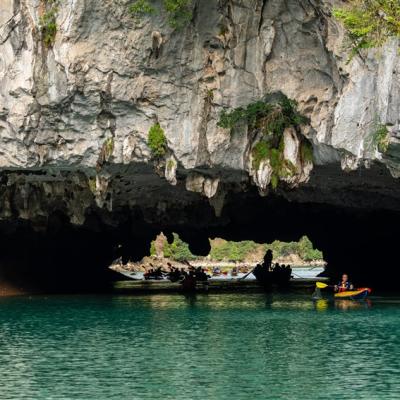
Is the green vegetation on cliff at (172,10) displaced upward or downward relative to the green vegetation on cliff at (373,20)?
upward

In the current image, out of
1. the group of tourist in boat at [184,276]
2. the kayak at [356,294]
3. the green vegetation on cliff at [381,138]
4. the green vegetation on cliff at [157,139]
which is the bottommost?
the kayak at [356,294]

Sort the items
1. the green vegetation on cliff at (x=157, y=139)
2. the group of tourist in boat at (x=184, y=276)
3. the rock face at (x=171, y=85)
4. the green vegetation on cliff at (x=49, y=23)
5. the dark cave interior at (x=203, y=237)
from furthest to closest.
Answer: the group of tourist in boat at (x=184, y=276)
the dark cave interior at (x=203, y=237)
the green vegetation on cliff at (x=157, y=139)
the green vegetation on cliff at (x=49, y=23)
the rock face at (x=171, y=85)

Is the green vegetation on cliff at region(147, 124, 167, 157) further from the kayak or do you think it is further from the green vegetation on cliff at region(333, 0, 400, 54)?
the kayak

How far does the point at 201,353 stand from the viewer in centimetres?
2406

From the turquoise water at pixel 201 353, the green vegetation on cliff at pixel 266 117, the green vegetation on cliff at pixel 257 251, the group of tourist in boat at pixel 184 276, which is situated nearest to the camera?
the turquoise water at pixel 201 353

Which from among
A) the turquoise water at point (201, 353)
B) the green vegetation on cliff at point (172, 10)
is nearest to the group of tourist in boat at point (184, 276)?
the turquoise water at point (201, 353)

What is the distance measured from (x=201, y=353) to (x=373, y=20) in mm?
10883

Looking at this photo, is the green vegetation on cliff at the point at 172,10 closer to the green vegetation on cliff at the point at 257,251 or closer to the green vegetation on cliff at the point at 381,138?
the green vegetation on cliff at the point at 381,138

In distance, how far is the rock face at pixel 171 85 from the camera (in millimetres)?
30047

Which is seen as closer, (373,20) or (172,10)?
(373,20)

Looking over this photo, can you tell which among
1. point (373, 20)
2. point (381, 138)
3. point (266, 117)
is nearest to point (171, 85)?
point (266, 117)

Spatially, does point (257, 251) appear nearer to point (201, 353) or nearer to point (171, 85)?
point (171, 85)

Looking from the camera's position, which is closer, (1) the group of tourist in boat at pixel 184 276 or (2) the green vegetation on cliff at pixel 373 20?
(2) the green vegetation on cliff at pixel 373 20

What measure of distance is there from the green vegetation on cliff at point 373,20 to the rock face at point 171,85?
194 centimetres
